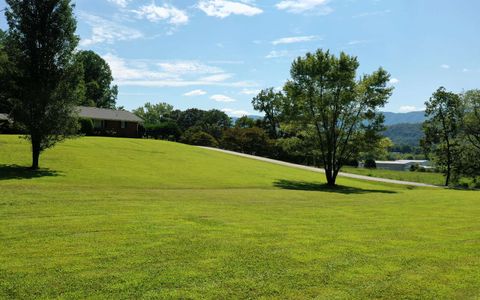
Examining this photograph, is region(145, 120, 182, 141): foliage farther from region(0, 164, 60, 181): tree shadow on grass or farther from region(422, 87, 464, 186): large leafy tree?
region(0, 164, 60, 181): tree shadow on grass

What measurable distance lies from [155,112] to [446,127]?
95.8m

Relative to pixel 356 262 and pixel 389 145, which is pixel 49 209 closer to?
pixel 356 262

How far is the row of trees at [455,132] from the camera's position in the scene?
5347 cm

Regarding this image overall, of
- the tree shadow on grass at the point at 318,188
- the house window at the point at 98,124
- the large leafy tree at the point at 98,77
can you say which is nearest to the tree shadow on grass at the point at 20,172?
the tree shadow on grass at the point at 318,188

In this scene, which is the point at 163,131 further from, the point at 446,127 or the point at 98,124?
the point at 446,127

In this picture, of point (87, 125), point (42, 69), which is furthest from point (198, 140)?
point (42, 69)

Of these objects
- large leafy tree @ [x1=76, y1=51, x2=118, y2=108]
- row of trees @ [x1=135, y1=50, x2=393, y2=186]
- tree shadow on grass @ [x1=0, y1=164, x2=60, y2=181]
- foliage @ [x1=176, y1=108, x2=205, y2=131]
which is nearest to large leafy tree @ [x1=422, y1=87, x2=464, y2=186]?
row of trees @ [x1=135, y1=50, x2=393, y2=186]

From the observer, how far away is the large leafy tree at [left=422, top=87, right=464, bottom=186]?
54.4m

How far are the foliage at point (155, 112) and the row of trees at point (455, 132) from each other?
86.5 m

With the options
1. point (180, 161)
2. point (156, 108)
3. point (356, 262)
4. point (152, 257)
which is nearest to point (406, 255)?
point (356, 262)

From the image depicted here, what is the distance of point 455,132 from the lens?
55750 mm

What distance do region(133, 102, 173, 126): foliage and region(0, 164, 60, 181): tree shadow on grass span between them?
97857 millimetres

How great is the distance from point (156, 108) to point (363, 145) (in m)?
113

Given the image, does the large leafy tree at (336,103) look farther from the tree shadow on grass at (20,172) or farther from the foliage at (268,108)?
the foliage at (268,108)
